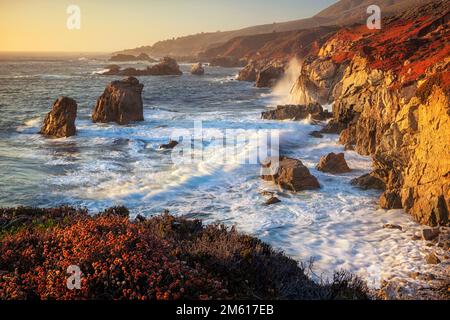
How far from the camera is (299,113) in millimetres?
33406

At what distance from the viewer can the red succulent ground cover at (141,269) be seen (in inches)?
195

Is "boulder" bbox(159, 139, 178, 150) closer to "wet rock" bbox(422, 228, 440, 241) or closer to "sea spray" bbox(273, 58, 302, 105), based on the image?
"wet rock" bbox(422, 228, 440, 241)

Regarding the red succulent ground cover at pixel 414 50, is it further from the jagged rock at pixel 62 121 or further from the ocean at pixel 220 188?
the jagged rock at pixel 62 121

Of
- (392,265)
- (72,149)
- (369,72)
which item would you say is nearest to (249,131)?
(369,72)

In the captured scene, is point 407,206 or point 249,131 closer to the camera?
point 407,206

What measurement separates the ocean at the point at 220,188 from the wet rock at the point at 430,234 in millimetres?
332

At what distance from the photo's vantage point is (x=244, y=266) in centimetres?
636

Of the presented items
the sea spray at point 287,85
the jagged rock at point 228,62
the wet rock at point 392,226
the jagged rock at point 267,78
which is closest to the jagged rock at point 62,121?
the wet rock at point 392,226

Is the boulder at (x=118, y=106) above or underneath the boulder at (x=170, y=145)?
above

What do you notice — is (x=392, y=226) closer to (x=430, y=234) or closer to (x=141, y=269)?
(x=430, y=234)

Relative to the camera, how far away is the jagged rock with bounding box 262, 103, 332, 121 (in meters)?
32.9

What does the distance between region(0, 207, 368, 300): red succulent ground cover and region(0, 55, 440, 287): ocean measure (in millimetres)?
3709
